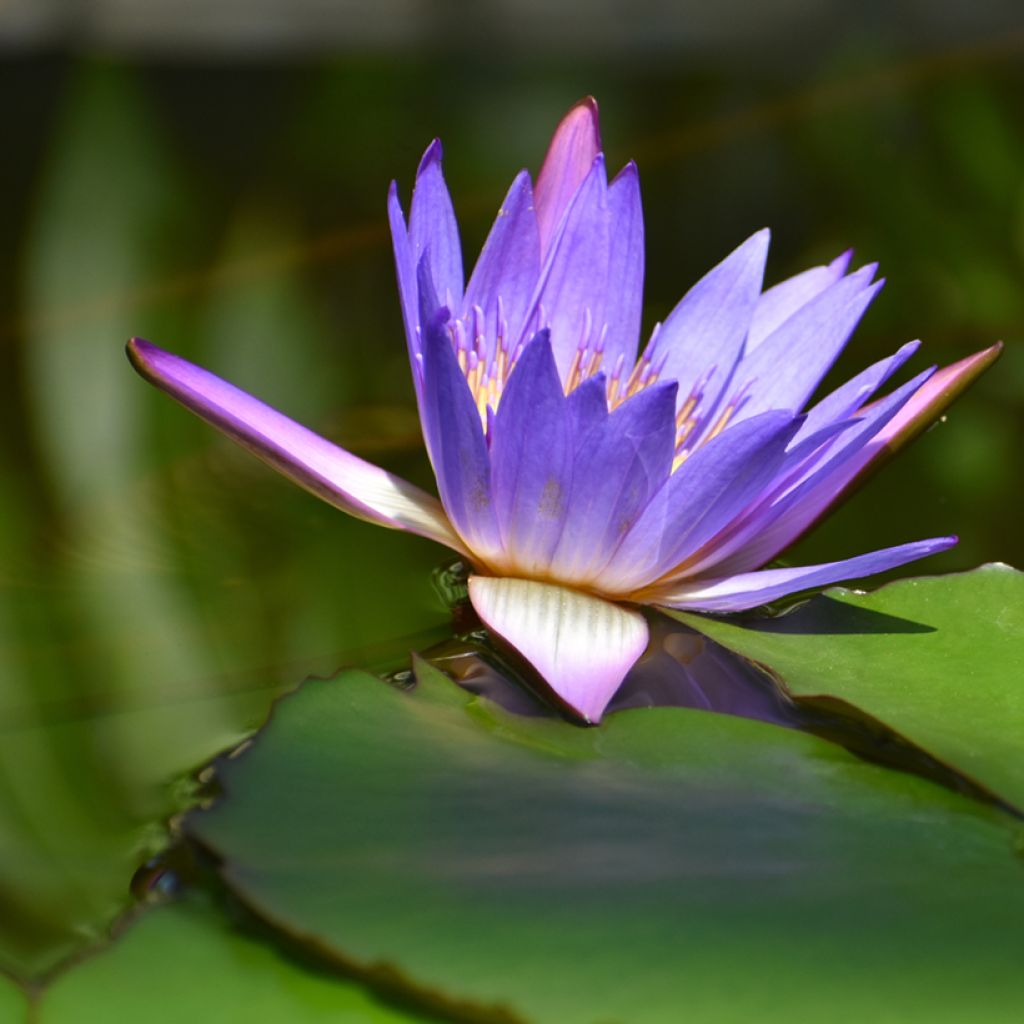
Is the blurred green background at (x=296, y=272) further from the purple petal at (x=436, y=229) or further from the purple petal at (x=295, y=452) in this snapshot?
the purple petal at (x=436, y=229)

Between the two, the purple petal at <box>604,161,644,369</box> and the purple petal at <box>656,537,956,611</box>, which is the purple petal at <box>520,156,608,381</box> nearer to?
the purple petal at <box>604,161,644,369</box>

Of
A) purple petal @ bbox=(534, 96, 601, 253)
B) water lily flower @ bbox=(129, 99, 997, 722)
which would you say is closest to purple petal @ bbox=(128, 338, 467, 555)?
water lily flower @ bbox=(129, 99, 997, 722)

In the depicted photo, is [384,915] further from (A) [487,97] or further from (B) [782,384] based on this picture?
(A) [487,97]

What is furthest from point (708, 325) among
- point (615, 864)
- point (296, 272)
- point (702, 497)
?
point (296, 272)

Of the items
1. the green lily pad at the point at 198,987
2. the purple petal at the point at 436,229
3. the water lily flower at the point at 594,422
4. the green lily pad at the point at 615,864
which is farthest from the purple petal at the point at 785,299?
the green lily pad at the point at 198,987

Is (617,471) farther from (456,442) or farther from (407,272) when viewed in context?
(407,272)
